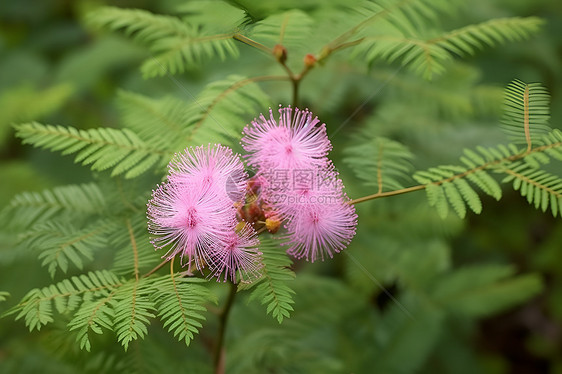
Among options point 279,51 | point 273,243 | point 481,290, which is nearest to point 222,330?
point 273,243

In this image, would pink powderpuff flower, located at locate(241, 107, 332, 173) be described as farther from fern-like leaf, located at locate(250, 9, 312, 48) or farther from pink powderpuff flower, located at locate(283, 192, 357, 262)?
fern-like leaf, located at locate(250, 9, 312, 48)

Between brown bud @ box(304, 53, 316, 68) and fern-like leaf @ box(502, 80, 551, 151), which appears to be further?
brown bud @ box(304, 53, 316, 68)

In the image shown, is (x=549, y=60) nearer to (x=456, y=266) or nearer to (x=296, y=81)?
(x=456, y=266)

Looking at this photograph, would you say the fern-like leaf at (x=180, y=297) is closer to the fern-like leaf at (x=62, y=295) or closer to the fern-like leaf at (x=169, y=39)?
the fern-like leaf at (x=62, y=295)

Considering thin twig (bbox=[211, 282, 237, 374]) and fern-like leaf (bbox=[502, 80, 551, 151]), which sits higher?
fern-like leaf (bbox=[502, 80, 551, 151])

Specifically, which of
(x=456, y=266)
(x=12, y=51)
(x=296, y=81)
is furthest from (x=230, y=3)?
(x=12, y=51)

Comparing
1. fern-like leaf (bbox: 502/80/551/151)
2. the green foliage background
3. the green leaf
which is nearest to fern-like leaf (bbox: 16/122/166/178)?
the green foliage background

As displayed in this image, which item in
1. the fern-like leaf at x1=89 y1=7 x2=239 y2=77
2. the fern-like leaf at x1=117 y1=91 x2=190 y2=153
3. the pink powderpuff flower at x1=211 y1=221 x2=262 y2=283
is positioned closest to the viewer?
the pink powderpuff flower at x1=211 y1=221 x2=262 y2=283

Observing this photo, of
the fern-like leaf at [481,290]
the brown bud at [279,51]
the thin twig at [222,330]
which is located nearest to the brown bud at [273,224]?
the thin twig at [222,330]
